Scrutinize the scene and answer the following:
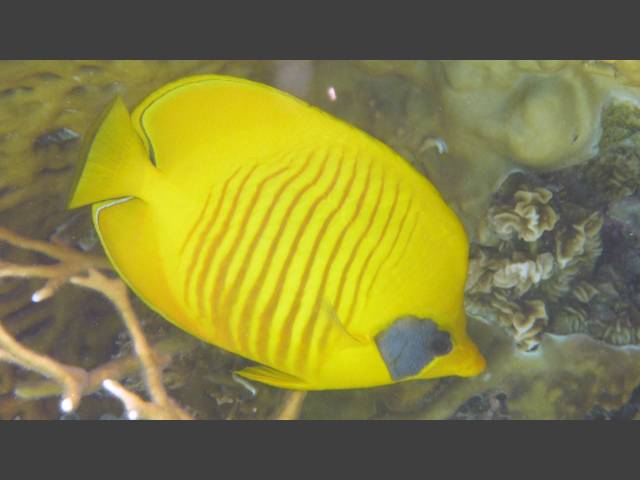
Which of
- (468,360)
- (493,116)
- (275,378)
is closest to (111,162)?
(275,378)

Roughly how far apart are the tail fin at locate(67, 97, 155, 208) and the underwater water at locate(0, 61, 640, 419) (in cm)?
46

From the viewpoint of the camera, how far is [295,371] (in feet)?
3.87

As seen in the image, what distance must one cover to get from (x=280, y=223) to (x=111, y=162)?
1.07ft

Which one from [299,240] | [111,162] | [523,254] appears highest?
[111,162]

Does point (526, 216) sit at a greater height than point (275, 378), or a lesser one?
greater

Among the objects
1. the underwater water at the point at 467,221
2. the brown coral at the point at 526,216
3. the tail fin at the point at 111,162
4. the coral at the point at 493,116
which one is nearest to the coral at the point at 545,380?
the underwater water at the point at 467,221

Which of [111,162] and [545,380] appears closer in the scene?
[111,162]

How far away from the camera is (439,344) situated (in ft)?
3.84

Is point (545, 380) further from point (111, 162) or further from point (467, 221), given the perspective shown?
point (111, 162)

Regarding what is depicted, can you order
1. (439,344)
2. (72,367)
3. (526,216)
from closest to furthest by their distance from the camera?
1. (439,344)
2. (72,367)
3. (526,216)

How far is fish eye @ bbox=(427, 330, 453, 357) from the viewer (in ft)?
3.81

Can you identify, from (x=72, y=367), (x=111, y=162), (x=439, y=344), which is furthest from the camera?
(x=72, y=367)

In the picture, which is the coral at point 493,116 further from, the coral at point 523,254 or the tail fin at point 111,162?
the tail fin at point 111,162

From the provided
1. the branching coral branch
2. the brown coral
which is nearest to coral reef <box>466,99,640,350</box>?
the brown coral
